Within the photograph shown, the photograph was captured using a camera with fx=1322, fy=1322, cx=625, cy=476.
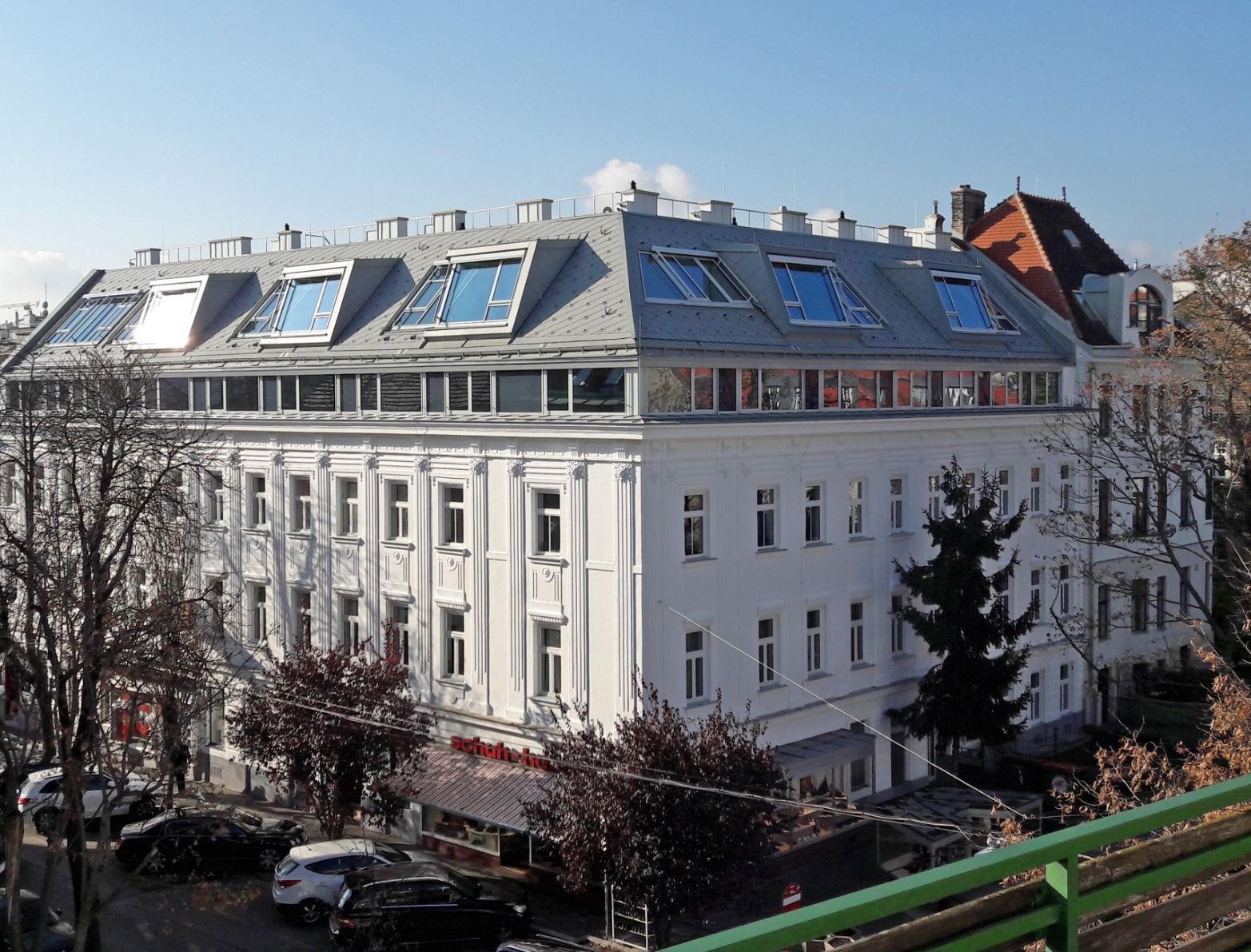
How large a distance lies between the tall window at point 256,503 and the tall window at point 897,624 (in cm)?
1736

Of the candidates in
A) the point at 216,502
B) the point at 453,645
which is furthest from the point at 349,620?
the point at 216,502

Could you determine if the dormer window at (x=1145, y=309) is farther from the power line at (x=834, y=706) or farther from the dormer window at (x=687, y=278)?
the dormer window at (x=687, y=278)

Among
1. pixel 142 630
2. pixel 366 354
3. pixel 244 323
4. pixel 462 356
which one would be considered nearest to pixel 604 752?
pixel 142 630

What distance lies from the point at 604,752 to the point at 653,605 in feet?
13.1

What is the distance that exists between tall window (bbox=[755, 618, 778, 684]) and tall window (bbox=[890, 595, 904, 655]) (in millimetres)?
4857

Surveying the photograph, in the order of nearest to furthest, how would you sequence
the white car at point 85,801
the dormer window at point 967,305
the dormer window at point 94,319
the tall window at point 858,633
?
the white car at point 85,801
the tall window at point 858,633
the dormer window at point 967,305
the dormer window at point 94,319

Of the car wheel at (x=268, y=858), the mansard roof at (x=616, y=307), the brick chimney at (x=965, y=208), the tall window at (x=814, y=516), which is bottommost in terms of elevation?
the car wheel at (x=268, y=858)

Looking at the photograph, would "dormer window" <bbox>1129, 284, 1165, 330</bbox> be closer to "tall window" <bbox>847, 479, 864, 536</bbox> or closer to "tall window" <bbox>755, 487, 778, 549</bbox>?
"tall window" <bbox>847, 479, 864, 536</bbox>

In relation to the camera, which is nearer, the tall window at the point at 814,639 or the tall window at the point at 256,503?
the tall window at the point at 814,639

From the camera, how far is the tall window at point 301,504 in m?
35.5

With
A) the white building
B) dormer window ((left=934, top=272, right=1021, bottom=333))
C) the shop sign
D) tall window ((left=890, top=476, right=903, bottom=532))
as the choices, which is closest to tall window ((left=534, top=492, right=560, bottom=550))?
Answer: the white building

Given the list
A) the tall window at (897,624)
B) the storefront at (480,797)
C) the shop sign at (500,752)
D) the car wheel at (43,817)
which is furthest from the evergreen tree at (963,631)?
the car wheel at (43,817)

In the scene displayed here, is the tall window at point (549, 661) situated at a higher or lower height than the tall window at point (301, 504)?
lower

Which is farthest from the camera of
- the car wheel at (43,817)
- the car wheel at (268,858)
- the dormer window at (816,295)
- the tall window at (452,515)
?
→ the dormer window at (816,295)
